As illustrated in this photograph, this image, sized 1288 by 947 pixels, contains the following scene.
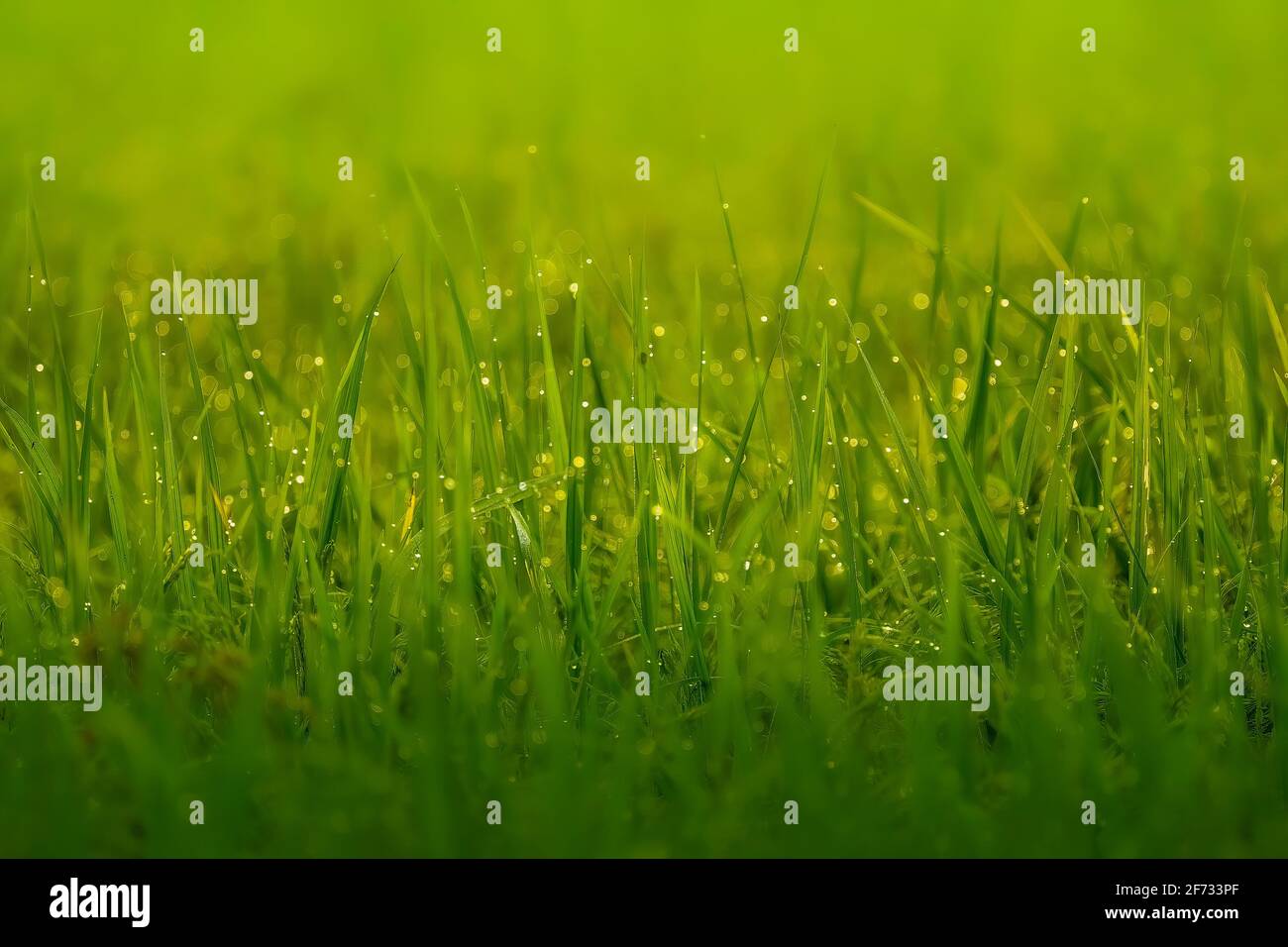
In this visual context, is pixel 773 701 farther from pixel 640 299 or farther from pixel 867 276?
pixel 867 276

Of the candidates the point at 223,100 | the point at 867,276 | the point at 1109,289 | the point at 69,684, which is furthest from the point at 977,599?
the point at 223,100

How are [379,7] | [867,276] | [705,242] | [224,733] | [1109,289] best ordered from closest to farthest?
[224,733]
[1109,289]
[867,276]
[705,242]
[379,7]

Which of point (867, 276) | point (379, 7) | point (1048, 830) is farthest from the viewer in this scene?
point (379, 7)

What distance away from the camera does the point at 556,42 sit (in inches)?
192

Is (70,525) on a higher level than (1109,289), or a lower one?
lower

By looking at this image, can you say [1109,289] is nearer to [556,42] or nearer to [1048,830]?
[1048,830]

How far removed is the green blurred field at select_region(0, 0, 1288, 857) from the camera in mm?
2588

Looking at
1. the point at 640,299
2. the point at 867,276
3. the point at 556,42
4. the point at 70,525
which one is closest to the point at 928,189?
the point at 867,276

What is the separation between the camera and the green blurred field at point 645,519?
259 centimetres

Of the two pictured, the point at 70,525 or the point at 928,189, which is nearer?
the point at 70,525

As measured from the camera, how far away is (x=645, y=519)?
9.59 feet

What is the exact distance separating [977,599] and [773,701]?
55 cm

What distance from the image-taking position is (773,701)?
2.77 meters
